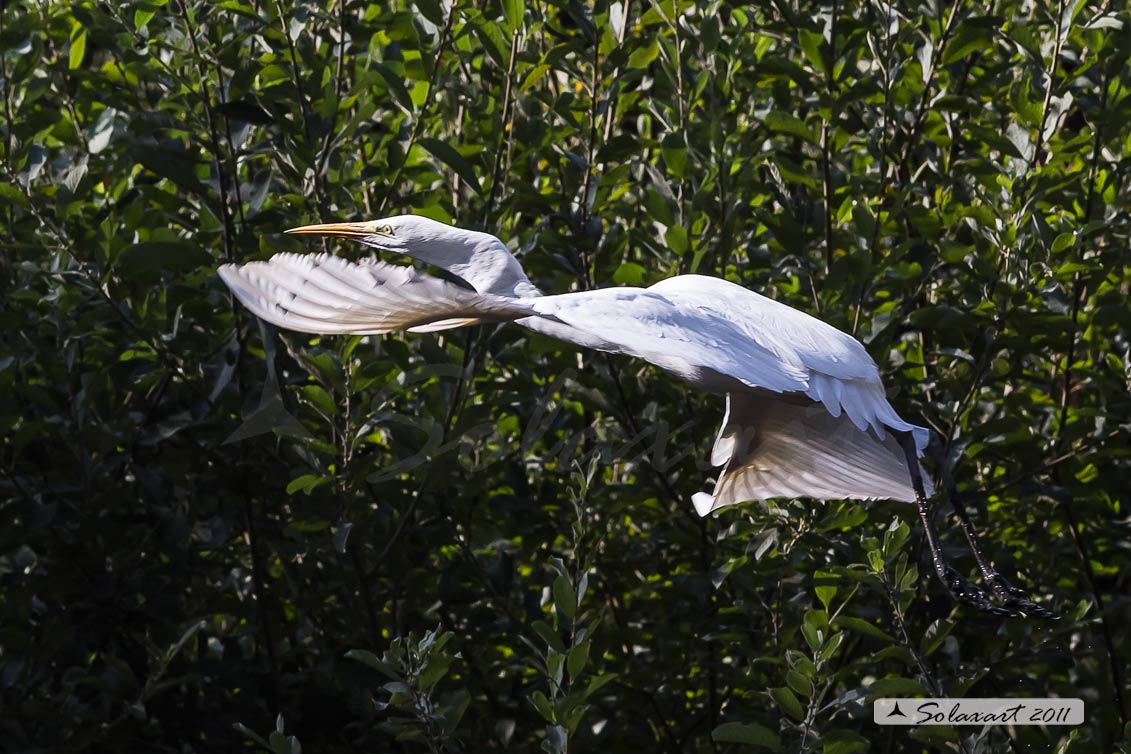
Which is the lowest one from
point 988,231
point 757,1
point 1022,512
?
point 1022,512

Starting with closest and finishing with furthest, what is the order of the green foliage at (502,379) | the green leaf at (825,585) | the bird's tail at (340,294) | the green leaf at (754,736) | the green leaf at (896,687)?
the bird's tail at (340,294), the green leaf at (754,736), the green leaf at (896,687), the green leaf at (825,585), the green foliage at (502,379)

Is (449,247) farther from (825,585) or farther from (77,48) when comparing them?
(77,48)

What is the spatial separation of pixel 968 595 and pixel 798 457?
0.57m

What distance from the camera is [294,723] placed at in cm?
351

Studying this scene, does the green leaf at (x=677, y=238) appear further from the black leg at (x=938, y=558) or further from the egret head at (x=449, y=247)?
the black leg at (x=938, y=558)

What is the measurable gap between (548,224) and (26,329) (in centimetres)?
140

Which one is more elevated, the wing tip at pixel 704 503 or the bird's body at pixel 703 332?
the bird's body at pixel 703 332

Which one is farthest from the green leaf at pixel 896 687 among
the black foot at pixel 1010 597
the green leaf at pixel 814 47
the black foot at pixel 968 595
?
the green leaf at pixel 814 47

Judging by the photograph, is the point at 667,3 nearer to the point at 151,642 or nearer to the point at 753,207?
the point at 753,207

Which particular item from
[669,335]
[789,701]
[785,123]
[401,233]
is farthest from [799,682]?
[785,123]

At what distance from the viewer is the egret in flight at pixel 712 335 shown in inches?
98.0

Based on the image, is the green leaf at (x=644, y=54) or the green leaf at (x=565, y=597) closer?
the green leaf at (x=565, y=597)

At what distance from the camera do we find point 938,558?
10.4 ft

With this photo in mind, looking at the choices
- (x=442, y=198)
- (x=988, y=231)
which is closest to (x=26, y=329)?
(x=442, y=198)
